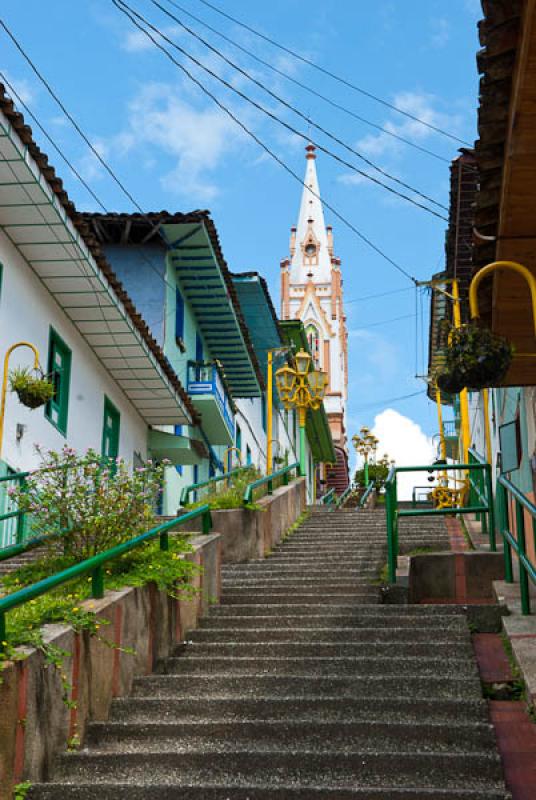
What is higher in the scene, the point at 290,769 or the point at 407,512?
the point at 407,512

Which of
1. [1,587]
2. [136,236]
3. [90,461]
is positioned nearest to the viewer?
[1,587]

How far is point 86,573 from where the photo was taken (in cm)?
821

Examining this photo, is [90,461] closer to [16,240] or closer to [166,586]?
[166,586]

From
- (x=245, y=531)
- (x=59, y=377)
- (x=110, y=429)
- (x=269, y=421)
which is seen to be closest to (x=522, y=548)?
(x=245, y=531)

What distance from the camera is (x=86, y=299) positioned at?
16.9m

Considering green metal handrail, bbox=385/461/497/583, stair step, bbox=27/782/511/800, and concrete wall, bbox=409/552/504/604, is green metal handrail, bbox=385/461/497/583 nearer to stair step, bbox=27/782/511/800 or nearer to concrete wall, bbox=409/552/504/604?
concrete wall, bbox=409/552/504/604

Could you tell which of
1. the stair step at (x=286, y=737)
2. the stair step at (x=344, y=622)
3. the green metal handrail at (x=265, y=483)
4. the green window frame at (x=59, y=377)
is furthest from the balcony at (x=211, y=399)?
the stair step at (x=286, y=737)

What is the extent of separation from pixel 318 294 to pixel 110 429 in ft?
238

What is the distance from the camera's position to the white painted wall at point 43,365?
14.6 metres

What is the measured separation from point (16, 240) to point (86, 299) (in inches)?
79.1

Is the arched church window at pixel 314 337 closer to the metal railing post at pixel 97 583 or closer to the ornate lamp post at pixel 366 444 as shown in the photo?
the ornate lamp post at pixel 366 444

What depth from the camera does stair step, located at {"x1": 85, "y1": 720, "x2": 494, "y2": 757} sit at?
6.29 meters

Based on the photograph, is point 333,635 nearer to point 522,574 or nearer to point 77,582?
point 522,574

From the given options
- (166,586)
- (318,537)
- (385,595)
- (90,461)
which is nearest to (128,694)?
(166,586)
